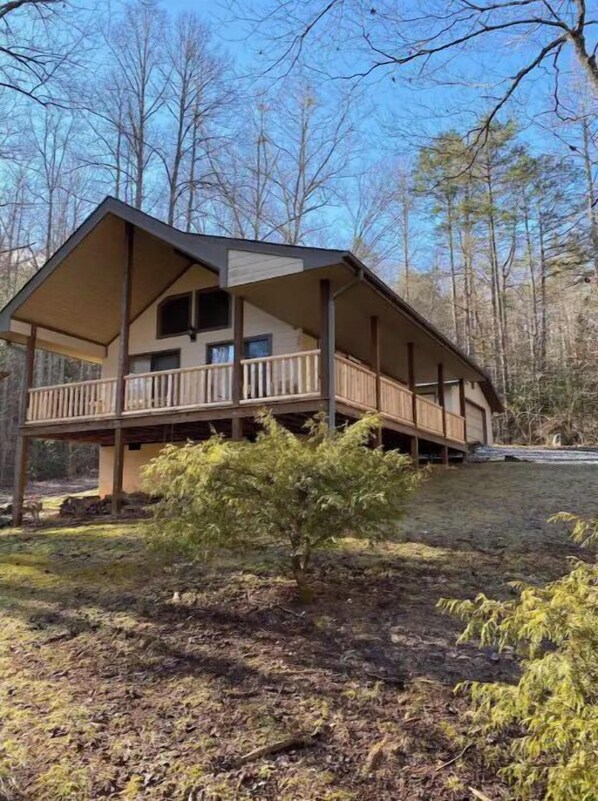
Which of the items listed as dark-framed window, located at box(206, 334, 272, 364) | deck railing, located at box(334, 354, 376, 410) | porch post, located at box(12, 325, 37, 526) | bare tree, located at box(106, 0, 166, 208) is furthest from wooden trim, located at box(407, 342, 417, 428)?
bare tree, located at box(106, 0, 166, 208)

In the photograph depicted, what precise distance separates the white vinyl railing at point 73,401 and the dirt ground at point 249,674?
534 cm

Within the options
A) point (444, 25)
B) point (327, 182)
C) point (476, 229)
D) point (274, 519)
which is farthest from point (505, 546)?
point (476, 229)

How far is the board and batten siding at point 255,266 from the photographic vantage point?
9.74m

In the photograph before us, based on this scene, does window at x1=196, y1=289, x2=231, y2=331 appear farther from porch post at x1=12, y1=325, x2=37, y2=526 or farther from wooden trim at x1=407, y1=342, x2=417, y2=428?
wooden trim at x1=407, y1=342, x2=417, y2=428

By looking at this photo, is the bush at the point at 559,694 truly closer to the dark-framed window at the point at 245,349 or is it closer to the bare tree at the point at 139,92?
the dark-framed window at the point at 245,349

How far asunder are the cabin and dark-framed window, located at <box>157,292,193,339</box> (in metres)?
0.04

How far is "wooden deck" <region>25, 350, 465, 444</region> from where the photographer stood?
10438 millimetres

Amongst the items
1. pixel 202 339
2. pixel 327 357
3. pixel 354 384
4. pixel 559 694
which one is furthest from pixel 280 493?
pixel 202 339

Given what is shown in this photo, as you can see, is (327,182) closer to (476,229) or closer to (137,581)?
(476,229)

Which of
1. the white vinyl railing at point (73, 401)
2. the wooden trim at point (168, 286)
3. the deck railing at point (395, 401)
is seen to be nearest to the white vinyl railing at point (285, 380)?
the deck railing at point (395, 401)

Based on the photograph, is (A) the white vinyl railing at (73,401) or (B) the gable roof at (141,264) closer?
(B) the gable roof at (141,264)

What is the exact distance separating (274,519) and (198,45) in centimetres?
2515

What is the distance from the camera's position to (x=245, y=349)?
13.5 m

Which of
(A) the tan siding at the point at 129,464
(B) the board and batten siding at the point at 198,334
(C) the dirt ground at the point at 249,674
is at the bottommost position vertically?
(C) the dirt ground at the point at 249,674
